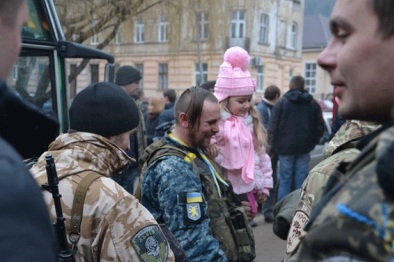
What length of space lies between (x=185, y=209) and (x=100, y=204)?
2.34 ft

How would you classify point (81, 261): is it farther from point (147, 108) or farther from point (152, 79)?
point (152, 79)

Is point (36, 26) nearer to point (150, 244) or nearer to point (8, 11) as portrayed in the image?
point (150, 244)

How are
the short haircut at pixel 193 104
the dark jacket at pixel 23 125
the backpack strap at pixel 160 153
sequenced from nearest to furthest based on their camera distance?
the dark jacket at pixel 23 125 → the backpack strap at pixel 160 153 → the short haircut at pixel 193 104

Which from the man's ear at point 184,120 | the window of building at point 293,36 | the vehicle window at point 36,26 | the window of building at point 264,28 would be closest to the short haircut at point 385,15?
the man's ear at point 184,120

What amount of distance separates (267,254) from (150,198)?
142 inches

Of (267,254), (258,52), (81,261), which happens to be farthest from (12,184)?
(258,52)

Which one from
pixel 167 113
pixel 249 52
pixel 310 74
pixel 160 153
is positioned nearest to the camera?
pixel 160 153

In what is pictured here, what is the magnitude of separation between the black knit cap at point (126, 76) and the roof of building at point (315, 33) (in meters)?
40.3

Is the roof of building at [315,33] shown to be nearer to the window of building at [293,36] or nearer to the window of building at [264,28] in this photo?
the window of building at [293,36]

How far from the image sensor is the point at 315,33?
162ft

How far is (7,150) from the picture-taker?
3.62ft

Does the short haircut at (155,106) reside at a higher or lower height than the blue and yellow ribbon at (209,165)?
lower

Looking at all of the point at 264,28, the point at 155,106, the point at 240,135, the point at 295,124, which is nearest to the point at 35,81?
the point at 240,135

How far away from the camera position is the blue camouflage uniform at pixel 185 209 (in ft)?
9.23
